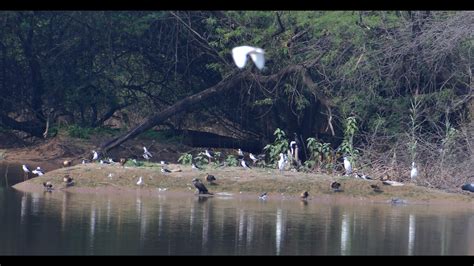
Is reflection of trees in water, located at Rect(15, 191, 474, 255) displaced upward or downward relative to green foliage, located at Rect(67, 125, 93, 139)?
downward

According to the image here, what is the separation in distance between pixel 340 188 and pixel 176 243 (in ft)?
19.8

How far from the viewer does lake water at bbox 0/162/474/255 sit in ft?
38.8

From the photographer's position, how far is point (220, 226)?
13703mm

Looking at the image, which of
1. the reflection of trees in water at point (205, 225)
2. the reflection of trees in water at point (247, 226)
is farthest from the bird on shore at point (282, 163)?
the reflection of trees in water at point (205, 225)

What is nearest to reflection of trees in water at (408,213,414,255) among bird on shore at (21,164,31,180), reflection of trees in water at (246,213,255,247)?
reflection of trees in water at (246,213,255,247)

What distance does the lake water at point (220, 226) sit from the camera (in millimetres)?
11828

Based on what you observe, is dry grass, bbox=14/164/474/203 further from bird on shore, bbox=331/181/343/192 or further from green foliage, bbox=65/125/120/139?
green foliage, bbox=65/125/120/139

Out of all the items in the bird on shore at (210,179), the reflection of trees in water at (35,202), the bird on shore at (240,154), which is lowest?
the reflection of trees in water at (35,202)

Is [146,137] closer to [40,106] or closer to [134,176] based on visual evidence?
[40,106]

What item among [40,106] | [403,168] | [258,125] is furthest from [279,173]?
[40,106]

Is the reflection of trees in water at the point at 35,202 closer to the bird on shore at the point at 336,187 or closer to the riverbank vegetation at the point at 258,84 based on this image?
the bird on shore at the point at 336,187

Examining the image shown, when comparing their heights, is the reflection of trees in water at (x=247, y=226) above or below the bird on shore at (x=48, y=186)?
below

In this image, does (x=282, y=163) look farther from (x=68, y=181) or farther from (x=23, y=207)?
(x=23, y=207)
